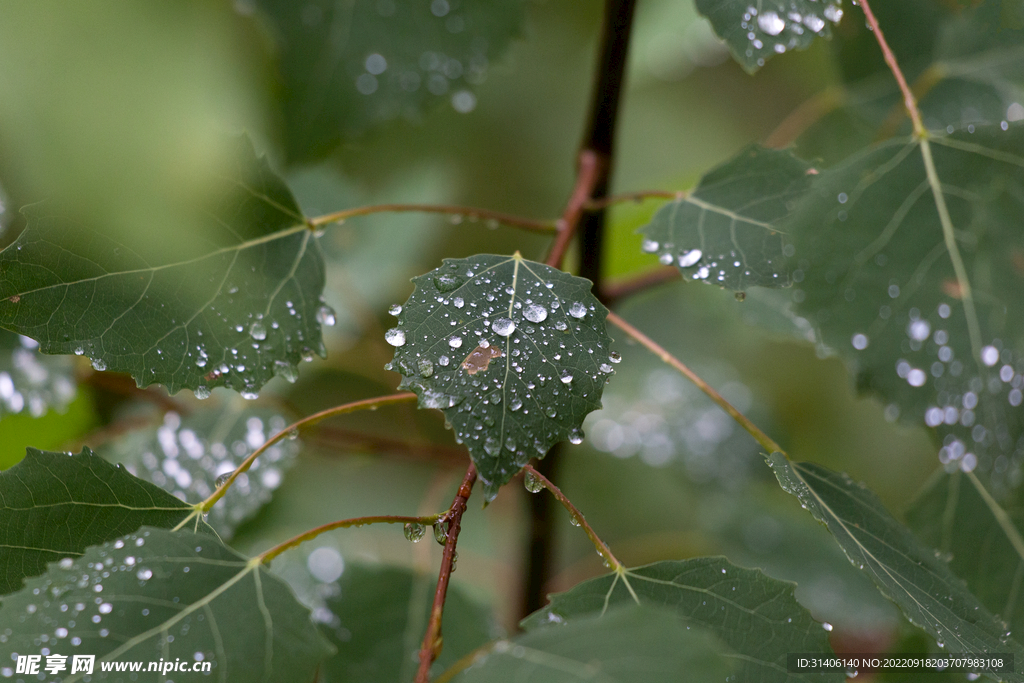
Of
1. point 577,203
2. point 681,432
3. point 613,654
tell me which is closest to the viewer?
point 613,654

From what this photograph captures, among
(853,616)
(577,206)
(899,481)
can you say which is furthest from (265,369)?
(899,481)

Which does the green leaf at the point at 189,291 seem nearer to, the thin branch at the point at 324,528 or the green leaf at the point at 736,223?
the thin branch at the point at 324,528

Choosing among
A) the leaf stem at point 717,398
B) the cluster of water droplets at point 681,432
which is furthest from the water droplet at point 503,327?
the cluster of water droplets at point 681,432

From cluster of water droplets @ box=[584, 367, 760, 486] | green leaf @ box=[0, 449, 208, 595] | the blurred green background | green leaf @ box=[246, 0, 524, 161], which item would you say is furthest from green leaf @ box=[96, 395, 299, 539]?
cluster of water droplets @ box=[584, 367, 760, 486]

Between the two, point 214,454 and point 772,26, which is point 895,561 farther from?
point 214,454

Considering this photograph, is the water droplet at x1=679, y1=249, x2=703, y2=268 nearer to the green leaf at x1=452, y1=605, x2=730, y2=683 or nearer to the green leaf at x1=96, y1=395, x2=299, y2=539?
the green leaf at x1=452, y1=605, x2=730, y2=683

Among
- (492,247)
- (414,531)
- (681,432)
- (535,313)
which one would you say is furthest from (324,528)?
(492,247)
